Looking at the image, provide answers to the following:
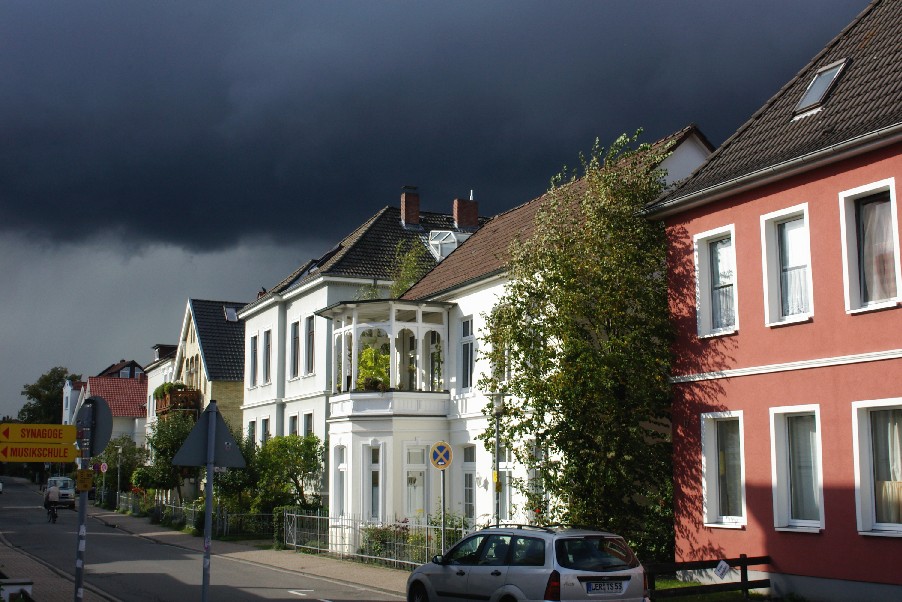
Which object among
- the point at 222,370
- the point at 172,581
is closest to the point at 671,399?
the point at 172,581

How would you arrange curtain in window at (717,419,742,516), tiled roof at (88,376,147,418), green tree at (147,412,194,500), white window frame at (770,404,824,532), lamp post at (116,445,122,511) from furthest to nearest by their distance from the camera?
1. tiled roof at (88,376,147,418)
2. lamp post at (116,445,122,511)
3. green tree at (147,412,194,500)
4. curtain in window at (717,419,742,516)
5. white window frame at (770,404,824,532)

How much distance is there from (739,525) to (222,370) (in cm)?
4116

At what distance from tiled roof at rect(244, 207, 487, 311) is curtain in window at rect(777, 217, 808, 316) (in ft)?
74.1

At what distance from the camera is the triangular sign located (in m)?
12.1

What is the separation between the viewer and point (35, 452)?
46.2 feet

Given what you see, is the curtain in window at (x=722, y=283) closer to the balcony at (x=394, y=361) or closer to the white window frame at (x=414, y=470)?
the balcony at (x=394, y=361)

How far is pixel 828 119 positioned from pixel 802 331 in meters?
3.72

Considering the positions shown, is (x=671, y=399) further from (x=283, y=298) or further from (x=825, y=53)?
(x=283, y=298)

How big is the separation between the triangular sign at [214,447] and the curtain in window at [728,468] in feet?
30.9

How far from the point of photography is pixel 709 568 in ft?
55.3

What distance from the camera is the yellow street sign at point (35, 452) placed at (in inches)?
544

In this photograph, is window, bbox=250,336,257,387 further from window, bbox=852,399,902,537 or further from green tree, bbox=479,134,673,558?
window, bbox=852,399,902,537

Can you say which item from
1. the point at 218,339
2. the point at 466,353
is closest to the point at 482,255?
the point at 466,353

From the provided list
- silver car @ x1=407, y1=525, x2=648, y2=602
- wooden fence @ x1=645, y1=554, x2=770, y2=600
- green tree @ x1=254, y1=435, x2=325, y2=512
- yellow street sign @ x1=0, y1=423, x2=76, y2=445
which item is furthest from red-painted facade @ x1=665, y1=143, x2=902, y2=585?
green tree @ x1=254, y1=435, x2=325, y2=512
